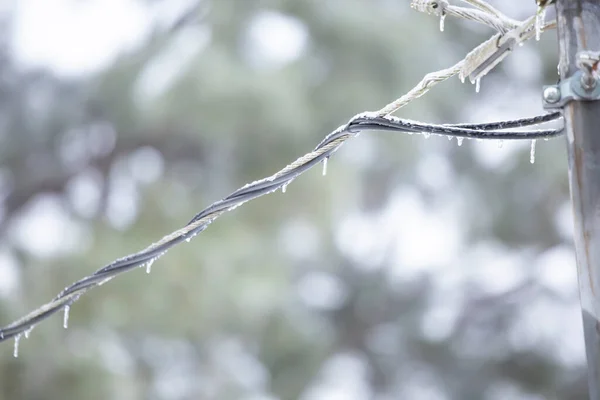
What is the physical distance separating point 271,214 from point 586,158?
2254 millimetres

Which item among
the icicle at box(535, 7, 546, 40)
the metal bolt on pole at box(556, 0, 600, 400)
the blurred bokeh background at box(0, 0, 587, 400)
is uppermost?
the blurred bokeh background at box(0, 0, 587, 400)

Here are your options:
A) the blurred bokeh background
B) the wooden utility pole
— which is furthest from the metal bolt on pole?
the blurred bokeh background

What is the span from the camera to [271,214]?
302 centimetres

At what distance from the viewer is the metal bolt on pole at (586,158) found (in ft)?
2.57

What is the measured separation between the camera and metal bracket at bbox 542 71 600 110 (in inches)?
31.6

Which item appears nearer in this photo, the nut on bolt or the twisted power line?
the nut on bolt

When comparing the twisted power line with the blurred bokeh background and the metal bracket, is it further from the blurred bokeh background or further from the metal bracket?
the blurred bokeh background

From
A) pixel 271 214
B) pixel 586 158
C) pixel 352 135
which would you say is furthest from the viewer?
pixel 271 214

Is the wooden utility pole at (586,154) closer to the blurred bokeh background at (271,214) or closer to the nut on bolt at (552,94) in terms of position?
the nut on bolt at (552,94)

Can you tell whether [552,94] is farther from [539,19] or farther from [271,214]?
[271,214]

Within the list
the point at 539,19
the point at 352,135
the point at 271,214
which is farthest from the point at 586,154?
the point at 271,214

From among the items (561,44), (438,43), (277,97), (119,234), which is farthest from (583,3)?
(438,43)

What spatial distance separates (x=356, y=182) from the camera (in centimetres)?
322

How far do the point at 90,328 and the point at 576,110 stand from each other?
2343 mm
